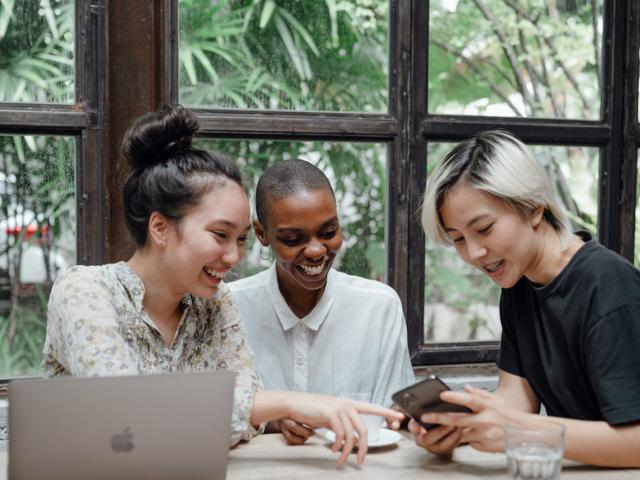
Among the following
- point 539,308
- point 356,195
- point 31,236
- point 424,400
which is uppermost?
point 356,195

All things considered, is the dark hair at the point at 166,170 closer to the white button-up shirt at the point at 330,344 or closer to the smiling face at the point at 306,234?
the smiling face at the point at 306,234

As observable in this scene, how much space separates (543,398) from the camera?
1713 millimetres

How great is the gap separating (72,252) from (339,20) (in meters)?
1.09

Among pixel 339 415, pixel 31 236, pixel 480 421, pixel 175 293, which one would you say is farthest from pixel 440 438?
pixel 31 236

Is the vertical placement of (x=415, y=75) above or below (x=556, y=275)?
above

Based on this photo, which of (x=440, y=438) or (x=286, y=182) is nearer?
(x=440, y=438)

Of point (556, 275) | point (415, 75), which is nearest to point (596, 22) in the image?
point (415, 75)

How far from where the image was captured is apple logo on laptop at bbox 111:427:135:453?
43.6 inches

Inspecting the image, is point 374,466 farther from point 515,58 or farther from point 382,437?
point 515,58

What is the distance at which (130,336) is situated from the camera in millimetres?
1557

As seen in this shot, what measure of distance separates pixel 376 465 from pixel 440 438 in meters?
0.13

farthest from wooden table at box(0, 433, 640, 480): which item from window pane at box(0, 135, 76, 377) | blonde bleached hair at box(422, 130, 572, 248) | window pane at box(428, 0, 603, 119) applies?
window pane at box(428, 0, 603, 119)

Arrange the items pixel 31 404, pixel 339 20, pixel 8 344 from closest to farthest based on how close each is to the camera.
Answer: pixel 31 404, pixel 8 344, pixel 339 20

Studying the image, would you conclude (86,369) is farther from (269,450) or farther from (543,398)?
(543,398)
